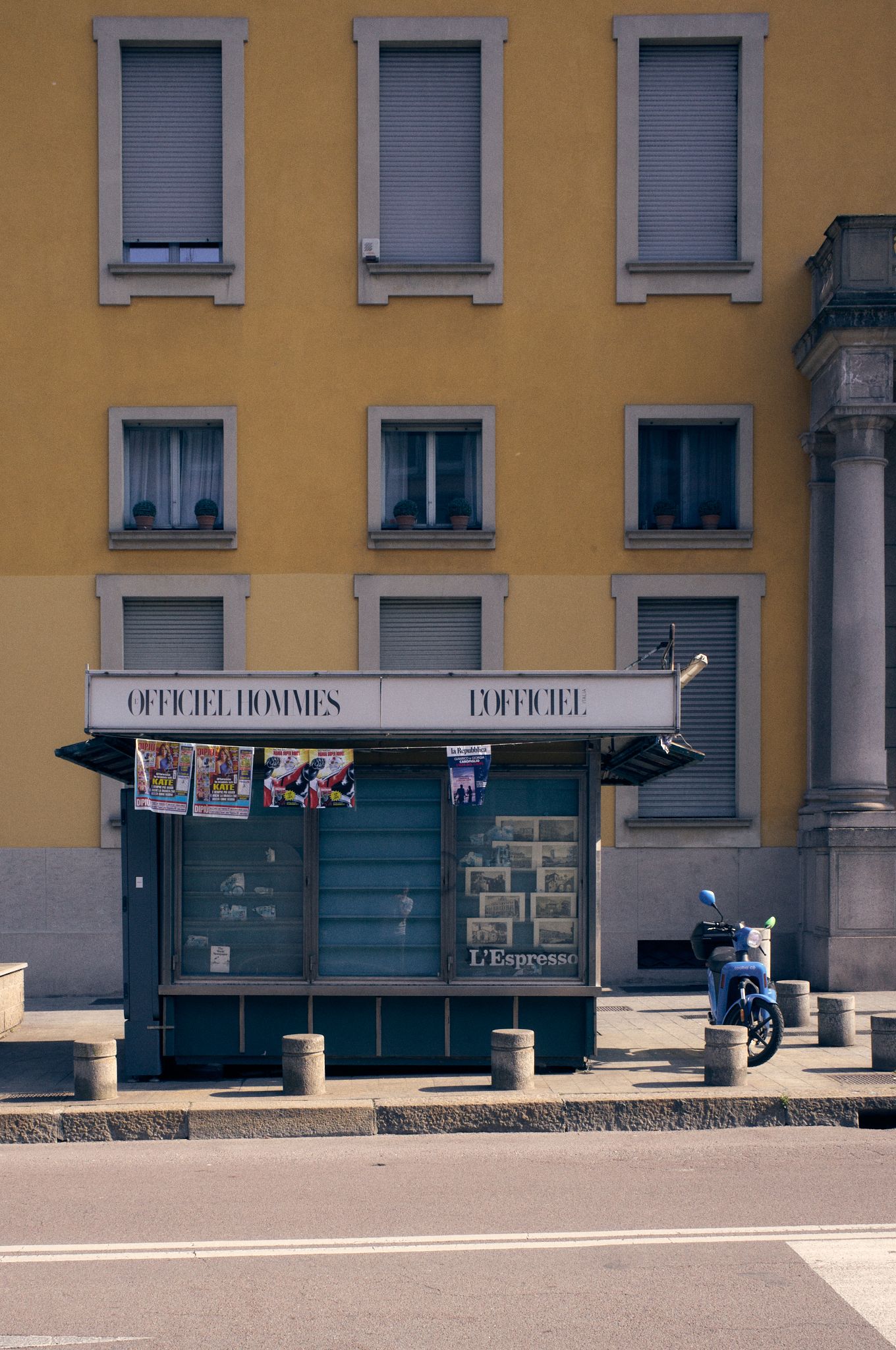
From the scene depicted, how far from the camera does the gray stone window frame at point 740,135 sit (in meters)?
17.2

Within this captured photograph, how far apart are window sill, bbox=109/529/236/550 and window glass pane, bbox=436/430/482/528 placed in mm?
2664

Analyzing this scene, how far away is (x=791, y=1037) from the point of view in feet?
41.4

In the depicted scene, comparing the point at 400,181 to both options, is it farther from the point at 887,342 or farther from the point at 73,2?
the point at 887,342

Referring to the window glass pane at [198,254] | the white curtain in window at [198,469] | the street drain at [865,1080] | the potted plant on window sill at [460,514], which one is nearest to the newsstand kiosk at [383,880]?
the street drain at [865,1080]

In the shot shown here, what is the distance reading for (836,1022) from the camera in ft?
39.6

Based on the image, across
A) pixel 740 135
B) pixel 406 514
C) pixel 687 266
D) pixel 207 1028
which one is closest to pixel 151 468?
pixel 406 514

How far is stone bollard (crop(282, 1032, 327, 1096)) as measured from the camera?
1004 centimetres

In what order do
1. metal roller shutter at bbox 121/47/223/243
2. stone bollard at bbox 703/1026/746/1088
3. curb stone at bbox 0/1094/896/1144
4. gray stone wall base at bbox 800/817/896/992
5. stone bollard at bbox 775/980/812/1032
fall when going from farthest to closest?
metal roller shutter at bbox 121/47/223/243
gray stone wall base at bbox 800/817/896/992
stone bollard at bbox 775/980/812/1032
stone bollard at bbox 703/1026/746/1088
curb stone at bbox 0/1094/896/1144

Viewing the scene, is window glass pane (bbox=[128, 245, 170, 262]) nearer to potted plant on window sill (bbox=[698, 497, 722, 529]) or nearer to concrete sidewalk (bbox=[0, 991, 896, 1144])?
potted plant on window sill (bbox=[698, 497, 722, 529])

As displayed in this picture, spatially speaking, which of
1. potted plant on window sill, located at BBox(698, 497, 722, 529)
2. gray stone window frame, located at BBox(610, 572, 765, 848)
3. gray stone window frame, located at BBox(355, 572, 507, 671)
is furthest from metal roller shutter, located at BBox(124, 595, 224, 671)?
potted plant on window sill, located at BBox(698, 497, 722, 529)

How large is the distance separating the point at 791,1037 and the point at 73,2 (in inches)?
581

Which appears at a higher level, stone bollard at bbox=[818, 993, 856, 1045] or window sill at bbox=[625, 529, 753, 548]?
window sill at bbox=[625, 529, 753, 548]

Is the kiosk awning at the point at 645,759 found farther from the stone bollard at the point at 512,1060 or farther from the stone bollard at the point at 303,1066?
the stone bollard at the point at 303,1066

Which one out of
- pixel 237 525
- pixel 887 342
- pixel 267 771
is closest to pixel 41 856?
pixel 237 525
